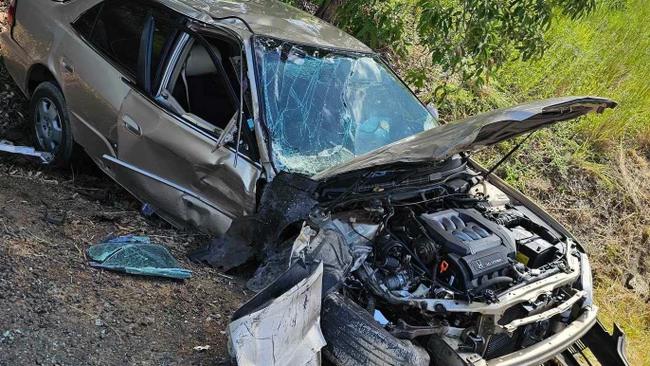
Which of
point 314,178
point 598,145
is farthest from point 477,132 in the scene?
point 598,145

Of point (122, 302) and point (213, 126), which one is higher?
point (213, 126)

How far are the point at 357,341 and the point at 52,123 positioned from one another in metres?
3.15

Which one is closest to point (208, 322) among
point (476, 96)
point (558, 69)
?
point (476, 96)

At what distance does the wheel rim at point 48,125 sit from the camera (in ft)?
15.5

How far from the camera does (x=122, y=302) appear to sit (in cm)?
319

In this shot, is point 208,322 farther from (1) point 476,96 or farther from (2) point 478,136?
(1) point 476,96

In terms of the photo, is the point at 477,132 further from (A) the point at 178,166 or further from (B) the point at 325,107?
(A) the point at 178,166

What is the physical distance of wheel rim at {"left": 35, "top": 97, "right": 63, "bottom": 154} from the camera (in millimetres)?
4734

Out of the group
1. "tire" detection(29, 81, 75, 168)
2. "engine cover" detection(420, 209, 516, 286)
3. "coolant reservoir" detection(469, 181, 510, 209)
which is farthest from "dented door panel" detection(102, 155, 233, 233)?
"coolant reservoir" detection(469, 181, 510, 209)

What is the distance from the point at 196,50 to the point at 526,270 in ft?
8.08

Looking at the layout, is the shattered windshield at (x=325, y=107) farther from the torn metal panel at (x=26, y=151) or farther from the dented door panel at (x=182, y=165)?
the torn metal panel at (x=26, y=151)

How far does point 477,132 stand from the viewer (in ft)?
10.0

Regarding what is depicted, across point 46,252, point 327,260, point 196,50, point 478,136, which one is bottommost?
point 46,252

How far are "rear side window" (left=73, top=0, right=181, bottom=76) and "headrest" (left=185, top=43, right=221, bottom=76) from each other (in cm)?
18
